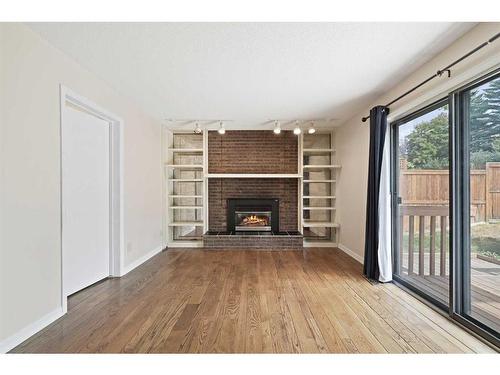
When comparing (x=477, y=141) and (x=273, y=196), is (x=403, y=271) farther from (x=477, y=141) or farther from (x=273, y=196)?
(x=273, y=196)

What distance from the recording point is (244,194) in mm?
5668

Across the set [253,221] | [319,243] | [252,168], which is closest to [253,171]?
[252,168]

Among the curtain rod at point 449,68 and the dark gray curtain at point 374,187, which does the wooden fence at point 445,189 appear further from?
the curtain rod at point 449,68

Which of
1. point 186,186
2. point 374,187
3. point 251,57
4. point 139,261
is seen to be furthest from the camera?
point 186,186

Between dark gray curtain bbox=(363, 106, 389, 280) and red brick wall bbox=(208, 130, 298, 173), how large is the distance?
7.57 ft

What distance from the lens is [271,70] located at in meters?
2.75

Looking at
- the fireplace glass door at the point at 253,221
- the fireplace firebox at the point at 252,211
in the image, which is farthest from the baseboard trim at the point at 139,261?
the fireplace glass door at the point at 253,221

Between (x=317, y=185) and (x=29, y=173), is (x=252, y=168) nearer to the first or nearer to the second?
(x=317, y=185)

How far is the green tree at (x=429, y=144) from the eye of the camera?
8.37 feet

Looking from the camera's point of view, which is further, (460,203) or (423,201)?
(423,201)

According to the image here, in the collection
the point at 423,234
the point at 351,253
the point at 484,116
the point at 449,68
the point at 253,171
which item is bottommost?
the point at 351,253

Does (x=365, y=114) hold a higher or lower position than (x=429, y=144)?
higher

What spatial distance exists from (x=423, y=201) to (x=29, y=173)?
12.0 ft
